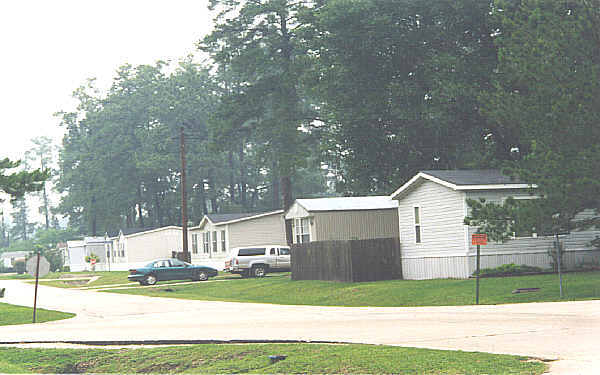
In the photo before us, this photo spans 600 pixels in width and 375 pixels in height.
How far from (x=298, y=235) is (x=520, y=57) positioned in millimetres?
22326

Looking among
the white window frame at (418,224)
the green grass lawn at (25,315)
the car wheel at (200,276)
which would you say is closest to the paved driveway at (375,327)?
the green grass lawn at (25,315)

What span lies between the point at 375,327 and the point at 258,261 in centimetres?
2807

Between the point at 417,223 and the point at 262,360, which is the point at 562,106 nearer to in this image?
the point at 417,223

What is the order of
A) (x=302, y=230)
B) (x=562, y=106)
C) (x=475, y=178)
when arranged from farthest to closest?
(x=302, y=230), (x=475, y=178), (x=562, y=106)

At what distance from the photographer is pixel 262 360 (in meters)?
13.9

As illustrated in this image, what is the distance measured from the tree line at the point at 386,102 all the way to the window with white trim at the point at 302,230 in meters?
3.58

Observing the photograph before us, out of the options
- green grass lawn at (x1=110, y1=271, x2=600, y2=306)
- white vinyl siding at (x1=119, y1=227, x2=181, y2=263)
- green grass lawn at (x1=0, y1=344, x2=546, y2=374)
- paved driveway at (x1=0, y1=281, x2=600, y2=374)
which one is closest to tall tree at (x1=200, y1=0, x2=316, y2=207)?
white vinyl siding at (x1=119, y1=227, x2=181, y2=263)

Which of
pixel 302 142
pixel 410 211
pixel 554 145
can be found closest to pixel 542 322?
pixel 554 145

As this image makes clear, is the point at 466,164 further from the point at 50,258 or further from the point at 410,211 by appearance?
the point at 50,258

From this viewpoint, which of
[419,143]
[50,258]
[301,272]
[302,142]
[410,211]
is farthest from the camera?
[50,258]

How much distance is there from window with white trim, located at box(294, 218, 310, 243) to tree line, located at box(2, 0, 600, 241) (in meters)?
3.58

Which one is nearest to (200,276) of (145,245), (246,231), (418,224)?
(246,231)

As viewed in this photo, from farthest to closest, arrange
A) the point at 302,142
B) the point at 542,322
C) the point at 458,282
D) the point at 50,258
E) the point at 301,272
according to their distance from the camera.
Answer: the point at 50,258, the point at 302,142, the point at 301,272, the point at 458,282, the point at 542,322

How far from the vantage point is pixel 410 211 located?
33.2 metres
